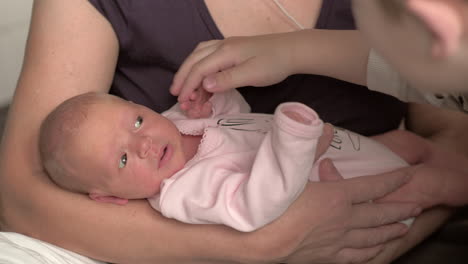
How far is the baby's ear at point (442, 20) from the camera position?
0.43 metres

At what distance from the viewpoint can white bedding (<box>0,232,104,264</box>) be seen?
917 millimetres

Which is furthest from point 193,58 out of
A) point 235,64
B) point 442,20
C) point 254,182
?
point 442,20

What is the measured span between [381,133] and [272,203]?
550 millimetres

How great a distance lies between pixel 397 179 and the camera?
106 centimetres

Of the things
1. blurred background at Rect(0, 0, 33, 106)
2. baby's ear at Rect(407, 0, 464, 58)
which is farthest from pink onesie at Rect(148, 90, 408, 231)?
blurred background at Rect(0, 0, 33, 106)

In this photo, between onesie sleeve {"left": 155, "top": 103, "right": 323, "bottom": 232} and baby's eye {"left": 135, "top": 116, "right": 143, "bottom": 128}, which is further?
baby's eye {"left": 135, "top": 116, "right": 143, "bottom": 128}

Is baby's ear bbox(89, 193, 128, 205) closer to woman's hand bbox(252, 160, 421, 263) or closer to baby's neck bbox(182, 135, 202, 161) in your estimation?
baby's neck bbox(182, 135, 202, 161)

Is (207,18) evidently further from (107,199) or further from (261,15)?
(107,199)

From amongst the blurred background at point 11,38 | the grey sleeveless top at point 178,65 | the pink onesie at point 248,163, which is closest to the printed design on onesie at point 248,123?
the pink onesie at point 248,163

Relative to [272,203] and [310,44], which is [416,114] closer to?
[310,44]

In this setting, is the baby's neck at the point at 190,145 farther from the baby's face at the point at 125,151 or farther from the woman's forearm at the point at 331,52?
the woman's forearm at the point at 331,52

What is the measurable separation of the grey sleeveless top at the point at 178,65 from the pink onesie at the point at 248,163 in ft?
0.24

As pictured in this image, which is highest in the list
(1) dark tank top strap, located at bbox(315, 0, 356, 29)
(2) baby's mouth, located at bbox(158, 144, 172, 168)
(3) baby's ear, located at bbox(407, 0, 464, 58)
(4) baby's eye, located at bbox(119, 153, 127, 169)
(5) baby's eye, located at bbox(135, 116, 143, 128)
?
(3) baby's ear, located at bbox(407, 0, 464, 58)

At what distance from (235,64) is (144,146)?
0.26 meters
